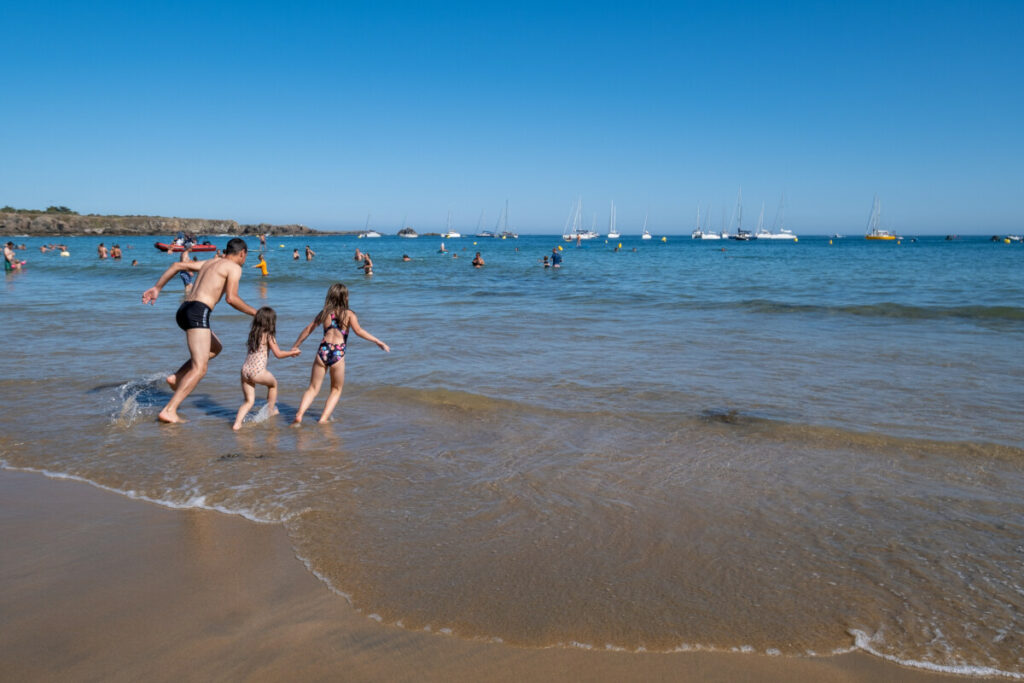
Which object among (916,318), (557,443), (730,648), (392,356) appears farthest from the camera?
(916,318)

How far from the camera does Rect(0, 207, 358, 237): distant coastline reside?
103812 millimetres

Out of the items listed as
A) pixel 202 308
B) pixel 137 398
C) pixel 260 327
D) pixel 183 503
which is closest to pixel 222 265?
pixel 202 308

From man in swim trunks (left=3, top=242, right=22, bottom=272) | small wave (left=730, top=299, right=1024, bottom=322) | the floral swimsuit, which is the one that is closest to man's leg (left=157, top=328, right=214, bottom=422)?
the floral swimsuit

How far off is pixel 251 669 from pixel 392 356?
795 centimetres

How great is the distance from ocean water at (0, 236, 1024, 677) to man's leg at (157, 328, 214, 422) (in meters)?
0.19

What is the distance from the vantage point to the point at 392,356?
34.7ft

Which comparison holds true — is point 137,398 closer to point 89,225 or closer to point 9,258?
point 9,258

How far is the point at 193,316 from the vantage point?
21.6ft

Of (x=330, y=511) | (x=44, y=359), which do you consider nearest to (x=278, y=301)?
(x=44, y=359)

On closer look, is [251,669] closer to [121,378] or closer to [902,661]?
[902,661]

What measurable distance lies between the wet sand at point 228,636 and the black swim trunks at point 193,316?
9.86ft

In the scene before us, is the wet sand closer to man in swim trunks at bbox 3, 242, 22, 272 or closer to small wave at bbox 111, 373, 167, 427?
small wave at bbox 111, 373, 167, 427

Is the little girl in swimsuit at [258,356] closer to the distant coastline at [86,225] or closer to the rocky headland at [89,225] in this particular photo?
the distant coastline at [86,225]

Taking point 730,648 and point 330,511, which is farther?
point 330,511
